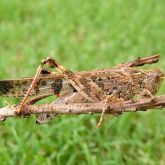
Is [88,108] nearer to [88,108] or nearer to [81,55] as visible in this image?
[88,108]

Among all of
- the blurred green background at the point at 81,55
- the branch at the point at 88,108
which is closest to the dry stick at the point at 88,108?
the branch at the point at 88,108

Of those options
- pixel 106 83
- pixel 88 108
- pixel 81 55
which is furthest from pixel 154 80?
pixel 81 55

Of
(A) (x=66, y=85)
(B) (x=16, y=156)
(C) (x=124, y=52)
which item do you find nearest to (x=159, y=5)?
(C) (x=124, y=52)

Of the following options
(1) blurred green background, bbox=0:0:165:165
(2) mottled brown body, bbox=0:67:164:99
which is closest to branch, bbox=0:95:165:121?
(2) mottled brown body, bbox=0:67:164:99

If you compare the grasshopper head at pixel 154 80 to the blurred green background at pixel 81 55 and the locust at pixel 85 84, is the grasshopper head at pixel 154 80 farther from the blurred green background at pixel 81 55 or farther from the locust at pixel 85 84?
the blurred green background at pixel 81 55

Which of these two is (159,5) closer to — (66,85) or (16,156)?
(16,156)

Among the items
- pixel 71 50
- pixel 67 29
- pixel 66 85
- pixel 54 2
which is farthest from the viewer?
pixel 54 2

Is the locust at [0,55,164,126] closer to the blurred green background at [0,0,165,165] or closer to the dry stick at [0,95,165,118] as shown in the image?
the dry stick at [0,95,165,118]
